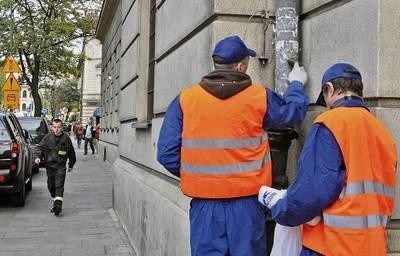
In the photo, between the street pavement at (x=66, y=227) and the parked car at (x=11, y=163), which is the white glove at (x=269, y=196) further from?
the parked car at (x=11, y=163)

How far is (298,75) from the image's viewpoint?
3.94m

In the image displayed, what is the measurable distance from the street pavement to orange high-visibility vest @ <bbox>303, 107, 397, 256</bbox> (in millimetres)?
5368

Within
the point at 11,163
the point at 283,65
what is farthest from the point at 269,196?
the point at 11,163

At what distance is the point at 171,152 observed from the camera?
12.2 ft

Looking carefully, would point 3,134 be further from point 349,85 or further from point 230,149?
point 349,85

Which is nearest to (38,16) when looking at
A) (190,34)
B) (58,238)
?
(58,238)

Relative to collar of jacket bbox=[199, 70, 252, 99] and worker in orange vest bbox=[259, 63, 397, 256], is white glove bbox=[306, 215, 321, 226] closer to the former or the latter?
worker in orange vest bbox=[259, 63, 397, 256]

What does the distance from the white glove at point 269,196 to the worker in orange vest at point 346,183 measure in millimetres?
240

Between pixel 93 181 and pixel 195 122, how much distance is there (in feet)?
46.4

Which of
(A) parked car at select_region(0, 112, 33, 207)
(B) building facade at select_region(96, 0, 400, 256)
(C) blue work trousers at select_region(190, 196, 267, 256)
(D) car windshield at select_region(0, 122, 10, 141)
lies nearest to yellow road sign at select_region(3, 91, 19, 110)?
(A) parked car at select_region(0, 112, 33, 207)

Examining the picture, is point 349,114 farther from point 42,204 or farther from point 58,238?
point 42,204

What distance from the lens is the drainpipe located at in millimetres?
3885

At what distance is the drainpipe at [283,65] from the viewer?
12.7 feet

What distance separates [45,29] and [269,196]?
28906mm
